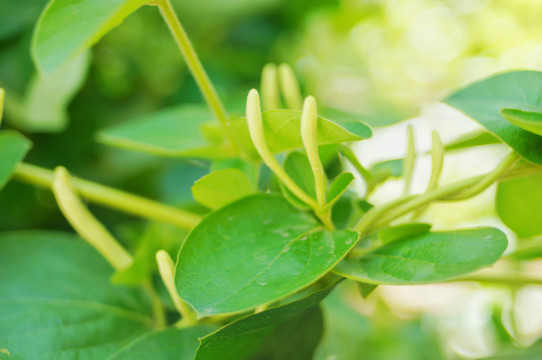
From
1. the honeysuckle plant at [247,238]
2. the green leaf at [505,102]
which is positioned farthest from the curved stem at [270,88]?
the green leaf at [505,102]

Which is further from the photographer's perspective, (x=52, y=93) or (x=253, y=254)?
(x=52, y=93)

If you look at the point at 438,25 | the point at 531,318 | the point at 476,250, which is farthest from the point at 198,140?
the point at 438,25

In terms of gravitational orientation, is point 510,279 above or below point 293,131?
below

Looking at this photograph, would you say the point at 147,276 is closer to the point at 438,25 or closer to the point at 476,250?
the point at 476,250

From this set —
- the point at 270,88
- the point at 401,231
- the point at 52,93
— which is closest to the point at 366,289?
the point at 401,231

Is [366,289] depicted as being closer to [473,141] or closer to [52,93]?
[473,141]

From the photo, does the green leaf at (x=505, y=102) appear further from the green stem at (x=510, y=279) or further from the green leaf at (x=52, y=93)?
the green leaf at (x=52, y=93)
